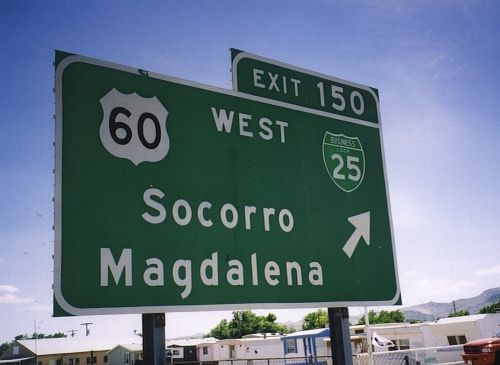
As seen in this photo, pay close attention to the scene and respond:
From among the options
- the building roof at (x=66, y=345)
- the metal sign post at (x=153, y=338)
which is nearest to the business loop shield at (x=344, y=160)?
the metal sign post at (x=153, y=338)

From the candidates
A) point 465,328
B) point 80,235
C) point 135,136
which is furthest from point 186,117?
point 465,328

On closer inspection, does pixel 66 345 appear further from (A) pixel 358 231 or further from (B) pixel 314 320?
(A) pixel 358 231

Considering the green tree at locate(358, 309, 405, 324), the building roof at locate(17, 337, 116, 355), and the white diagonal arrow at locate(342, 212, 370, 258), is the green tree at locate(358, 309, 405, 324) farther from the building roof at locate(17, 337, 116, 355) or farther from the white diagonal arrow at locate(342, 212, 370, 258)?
the white diagonal arrow at locate(342, 212, 370, 258)

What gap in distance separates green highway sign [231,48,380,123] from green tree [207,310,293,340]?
252 ft

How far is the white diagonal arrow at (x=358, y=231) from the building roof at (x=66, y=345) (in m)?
52.4

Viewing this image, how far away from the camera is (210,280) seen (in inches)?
117

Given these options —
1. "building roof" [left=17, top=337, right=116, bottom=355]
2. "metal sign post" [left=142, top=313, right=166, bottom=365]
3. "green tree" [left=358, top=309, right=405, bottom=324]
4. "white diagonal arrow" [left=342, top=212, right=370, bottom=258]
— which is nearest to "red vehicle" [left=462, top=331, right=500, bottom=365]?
"white diagonal arrow" [left=342, top=212, right=370, bottom=258]

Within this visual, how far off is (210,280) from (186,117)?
111cm

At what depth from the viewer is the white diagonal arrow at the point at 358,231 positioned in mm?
3783

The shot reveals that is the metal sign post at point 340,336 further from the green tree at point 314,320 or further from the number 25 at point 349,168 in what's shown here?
the green tree at point 314,320

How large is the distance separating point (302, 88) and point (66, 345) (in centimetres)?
5498

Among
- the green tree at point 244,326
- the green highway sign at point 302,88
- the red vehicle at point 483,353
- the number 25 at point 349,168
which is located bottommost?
the green tree at point 244,326

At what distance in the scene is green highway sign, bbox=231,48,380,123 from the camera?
369 centimetres

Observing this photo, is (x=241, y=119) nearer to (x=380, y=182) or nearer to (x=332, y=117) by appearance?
(x=332, y=117)
